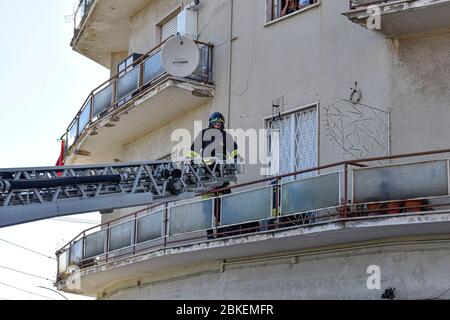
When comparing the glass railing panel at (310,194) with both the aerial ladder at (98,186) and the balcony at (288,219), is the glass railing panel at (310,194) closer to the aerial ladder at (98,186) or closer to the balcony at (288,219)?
the balcony at (288,219)

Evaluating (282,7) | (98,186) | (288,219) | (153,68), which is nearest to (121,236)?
(153,68)

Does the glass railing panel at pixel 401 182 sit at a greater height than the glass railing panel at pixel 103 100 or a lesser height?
lesser

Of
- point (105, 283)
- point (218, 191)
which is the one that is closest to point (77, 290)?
point (105, 283)

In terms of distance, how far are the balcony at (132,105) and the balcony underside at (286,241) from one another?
3.77 m

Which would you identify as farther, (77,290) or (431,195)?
(77,290)

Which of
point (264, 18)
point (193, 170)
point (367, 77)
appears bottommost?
point (193, 170)

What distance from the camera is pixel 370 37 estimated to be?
19031 mm

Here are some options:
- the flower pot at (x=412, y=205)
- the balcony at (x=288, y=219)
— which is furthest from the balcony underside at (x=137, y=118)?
the flower pot at (x=412, y=205)

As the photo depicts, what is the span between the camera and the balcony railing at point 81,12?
90.3 ft

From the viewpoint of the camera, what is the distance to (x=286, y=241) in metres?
18.1

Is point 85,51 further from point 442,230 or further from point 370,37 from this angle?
point 442,230
